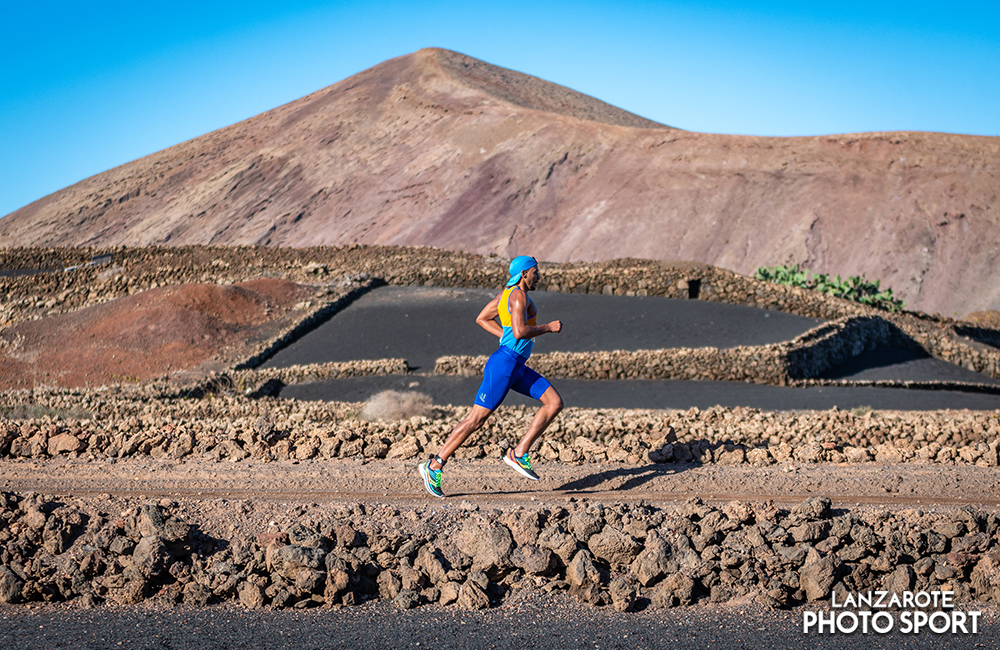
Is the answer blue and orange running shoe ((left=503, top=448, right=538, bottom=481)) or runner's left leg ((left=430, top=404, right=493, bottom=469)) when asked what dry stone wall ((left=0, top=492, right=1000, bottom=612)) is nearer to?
runner's left leg ((left=430, top=404, right=493, bottom=469))

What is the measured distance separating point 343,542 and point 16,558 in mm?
2167

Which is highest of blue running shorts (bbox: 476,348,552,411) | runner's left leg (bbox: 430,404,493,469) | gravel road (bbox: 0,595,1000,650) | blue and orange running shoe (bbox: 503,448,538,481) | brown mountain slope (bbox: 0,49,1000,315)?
brown mountain slope (bbox: 0,49,1000,315)

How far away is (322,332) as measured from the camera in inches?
883

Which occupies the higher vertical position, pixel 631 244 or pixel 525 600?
pixel 631 244

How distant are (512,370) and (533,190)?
184 feet

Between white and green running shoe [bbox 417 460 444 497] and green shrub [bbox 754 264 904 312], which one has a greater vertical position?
green shrub [bbox 754 264 904 312]

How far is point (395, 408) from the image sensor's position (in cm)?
1268

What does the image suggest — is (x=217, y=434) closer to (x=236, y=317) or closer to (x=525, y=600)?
(x=525, y=600)

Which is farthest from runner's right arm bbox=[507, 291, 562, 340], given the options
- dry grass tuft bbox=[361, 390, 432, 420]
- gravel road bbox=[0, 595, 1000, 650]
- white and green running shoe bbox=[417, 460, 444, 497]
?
dry grass tuft bbox=[361, 390, 432, 420]

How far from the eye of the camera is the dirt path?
23.5 feet

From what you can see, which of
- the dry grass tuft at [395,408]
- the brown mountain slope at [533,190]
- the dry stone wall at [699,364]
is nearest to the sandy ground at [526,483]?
the dry grass tuft at [395,408]

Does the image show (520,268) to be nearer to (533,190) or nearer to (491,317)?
(491,317)

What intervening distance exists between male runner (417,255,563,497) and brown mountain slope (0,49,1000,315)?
128 ft

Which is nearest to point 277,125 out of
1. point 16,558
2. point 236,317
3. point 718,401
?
point 236,317
